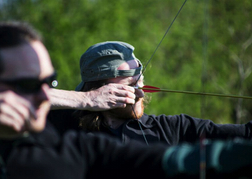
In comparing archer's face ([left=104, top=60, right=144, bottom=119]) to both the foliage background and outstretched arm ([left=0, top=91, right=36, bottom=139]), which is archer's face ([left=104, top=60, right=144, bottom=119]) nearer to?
outstretched arm ([left=0, top=91, right=36, bottom=139])

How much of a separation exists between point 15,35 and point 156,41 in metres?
10.5

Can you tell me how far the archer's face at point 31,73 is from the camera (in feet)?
3.47

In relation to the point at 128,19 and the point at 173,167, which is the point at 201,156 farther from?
the point at 128,19

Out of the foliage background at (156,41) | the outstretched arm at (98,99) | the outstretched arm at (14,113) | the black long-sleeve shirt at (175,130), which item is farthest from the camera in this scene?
the foliage background at (156,41)

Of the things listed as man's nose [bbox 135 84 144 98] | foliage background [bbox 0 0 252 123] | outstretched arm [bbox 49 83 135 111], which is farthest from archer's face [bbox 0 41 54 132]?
foliage background [bbox 0 0 252 123]

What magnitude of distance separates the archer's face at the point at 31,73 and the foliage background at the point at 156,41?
8.82 metres

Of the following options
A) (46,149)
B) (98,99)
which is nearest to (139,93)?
(98,99)

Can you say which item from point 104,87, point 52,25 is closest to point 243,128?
point 104,87

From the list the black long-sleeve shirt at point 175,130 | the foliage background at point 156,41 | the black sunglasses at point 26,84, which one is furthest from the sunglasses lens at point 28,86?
the foliage background at point 156,41

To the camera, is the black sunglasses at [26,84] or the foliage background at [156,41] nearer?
the black sunglasses at [26,84]

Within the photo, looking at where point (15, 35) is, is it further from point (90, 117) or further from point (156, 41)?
point (156, 41)

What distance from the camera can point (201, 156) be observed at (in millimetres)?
1090

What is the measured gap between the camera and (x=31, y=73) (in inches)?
42.8

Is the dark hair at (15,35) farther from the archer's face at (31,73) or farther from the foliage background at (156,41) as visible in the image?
the foliage background at (156,41)
